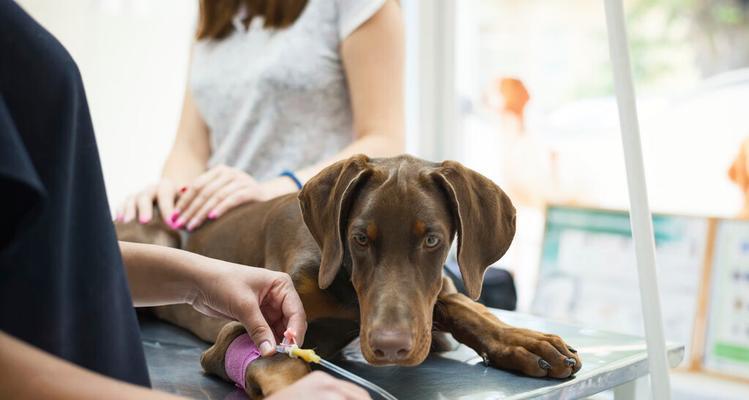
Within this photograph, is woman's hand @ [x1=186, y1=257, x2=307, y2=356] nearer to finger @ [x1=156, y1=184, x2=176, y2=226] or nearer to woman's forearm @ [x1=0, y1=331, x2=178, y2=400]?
woman's forearm @ [x1=0, y1=331, x2=178, y2=400]

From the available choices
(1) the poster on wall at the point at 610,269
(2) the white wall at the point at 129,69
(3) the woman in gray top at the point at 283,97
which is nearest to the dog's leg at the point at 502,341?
(3) the woman in gray top at the point at 283,97

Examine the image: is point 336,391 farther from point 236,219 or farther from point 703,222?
point 703,222

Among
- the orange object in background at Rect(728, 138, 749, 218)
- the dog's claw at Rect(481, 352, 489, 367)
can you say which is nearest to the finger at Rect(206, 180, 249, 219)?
the dog's claw at Rect(481, 352, 489, 367)

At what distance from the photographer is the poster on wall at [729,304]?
194 centimetres

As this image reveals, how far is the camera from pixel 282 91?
1.12 metres

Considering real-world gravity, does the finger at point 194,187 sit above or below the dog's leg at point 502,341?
above

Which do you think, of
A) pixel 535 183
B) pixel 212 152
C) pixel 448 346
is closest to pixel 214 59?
pixel 212 152

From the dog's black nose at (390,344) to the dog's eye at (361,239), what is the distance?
0.35 feet

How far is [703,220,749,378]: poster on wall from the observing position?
194cm

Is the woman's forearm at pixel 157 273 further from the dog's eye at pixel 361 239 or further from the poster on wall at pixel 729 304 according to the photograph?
the poster on wall at pixel 729 304

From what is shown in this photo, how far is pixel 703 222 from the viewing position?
1.99m

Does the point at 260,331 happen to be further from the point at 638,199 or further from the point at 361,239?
the point at 638,199

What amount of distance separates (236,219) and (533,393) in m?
0.49

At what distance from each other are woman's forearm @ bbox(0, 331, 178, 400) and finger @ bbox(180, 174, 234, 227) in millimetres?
625
